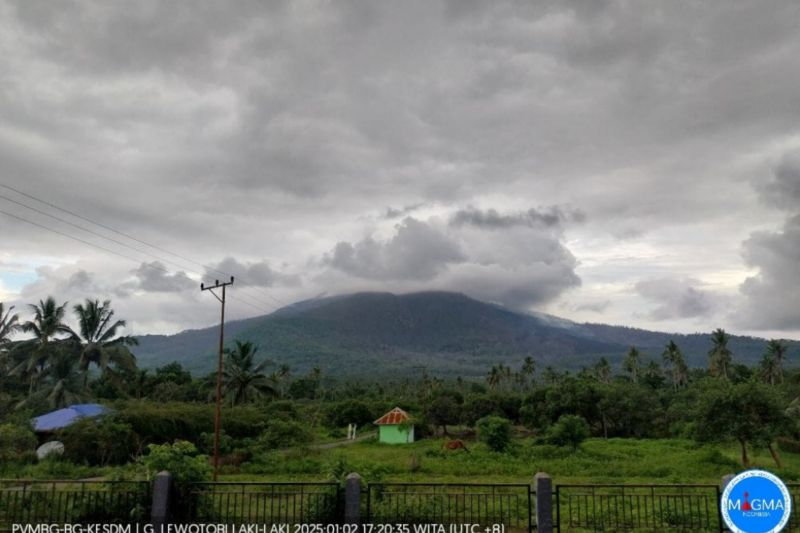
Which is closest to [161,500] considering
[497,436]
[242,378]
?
[497,436]

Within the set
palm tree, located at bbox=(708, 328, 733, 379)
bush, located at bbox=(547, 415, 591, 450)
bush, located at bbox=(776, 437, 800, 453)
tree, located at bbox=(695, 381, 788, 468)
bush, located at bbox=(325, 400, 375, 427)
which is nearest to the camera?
tree, located at bbox=(695, 381, 788, 468)

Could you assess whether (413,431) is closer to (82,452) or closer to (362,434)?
(362,434)

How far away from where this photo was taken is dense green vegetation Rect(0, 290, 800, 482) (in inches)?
1032

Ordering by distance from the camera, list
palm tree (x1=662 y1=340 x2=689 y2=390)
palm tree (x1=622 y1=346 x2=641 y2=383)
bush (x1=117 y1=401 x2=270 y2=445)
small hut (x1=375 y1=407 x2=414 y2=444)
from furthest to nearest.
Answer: palm tree (x1=622 y1=346 x2=641 y2=383) < palm tree (x1=662 y1=340 x2=689 y2=390) < small hut (x1=375 y1=407 x2=414 y2=444) < bush (x1=117 y1=401 x2=270 y2=445)

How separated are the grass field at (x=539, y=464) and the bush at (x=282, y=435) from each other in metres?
0.58

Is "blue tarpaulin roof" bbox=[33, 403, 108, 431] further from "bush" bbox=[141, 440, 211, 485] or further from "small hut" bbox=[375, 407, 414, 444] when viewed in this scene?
"small hut" bbox=[375, 407, 414, 444]

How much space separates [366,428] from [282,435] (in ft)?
84.5

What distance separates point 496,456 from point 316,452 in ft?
34.4

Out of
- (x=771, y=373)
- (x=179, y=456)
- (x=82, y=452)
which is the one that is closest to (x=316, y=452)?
(x=82, y=452)

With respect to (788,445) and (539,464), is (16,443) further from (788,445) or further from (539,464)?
(788,445)

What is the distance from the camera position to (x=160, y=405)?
1321 inches

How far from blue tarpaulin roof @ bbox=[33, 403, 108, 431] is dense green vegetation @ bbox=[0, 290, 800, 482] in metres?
0.71

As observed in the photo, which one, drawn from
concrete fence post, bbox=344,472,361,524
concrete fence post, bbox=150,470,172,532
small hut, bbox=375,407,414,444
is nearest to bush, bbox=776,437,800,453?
small hut, bbox=375,407,414,444

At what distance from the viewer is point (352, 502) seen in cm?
1225
